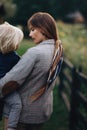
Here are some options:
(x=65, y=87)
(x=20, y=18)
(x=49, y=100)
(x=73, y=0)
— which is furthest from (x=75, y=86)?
(x=73, y=0)

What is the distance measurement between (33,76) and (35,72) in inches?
1.7

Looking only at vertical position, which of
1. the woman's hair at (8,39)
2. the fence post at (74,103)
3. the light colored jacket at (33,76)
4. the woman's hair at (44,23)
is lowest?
the fence post at (74,103)

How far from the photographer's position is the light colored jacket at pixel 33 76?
15.7 ft

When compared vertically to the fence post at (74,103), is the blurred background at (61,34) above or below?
below

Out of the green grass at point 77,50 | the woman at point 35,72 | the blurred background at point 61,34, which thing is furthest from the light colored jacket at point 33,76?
the green grass at point 77,50

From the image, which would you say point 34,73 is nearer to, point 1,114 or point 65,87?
point 1,114

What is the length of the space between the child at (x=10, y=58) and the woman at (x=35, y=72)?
0.06 m

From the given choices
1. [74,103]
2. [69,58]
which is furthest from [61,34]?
[74,103]

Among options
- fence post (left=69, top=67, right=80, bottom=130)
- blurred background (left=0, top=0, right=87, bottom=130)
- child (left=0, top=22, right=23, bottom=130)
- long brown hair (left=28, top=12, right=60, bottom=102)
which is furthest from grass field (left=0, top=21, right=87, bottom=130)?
long brown hair (left=28, top=12, right=60, bottom=102)

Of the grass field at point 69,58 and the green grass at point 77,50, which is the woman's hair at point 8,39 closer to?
the grass field at point 69,58

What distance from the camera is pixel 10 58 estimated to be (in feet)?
16.1

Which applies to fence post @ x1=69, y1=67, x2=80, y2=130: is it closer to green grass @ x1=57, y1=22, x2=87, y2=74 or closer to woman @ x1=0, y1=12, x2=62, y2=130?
woman @ x1=0, y1=12, x2=62, y2=130

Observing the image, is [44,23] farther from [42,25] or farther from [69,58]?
[69,58]

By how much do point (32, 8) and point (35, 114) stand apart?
1627 inches
